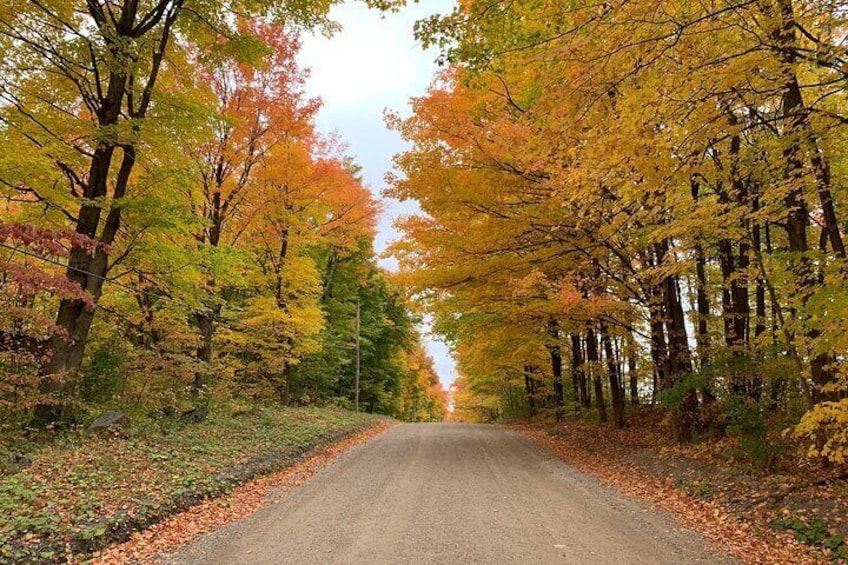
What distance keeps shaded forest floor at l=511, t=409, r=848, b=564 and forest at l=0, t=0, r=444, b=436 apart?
898cm

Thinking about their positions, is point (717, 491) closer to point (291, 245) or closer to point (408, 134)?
point (408, 134)

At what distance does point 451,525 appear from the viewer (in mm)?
5977

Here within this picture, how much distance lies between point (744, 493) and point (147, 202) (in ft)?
37.3

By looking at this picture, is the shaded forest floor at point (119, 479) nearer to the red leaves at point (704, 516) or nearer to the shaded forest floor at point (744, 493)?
the red leaves at point (704, 516)

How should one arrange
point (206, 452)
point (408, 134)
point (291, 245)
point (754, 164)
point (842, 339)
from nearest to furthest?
point (842, 339), point (754, 164), point (206, 452), point (408, 134), point (291, 245)

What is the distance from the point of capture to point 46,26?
871cm

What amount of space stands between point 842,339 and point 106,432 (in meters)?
11.1

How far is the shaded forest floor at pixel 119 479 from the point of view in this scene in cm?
496

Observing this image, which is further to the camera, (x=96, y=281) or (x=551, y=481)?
(x=96, y=281)

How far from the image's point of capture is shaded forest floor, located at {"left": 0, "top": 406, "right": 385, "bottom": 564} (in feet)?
16.3

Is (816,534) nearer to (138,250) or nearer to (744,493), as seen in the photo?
(744,493)

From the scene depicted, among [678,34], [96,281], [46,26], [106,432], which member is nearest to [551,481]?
[678,34]

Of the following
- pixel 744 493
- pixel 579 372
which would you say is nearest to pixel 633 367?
pixel 579 372

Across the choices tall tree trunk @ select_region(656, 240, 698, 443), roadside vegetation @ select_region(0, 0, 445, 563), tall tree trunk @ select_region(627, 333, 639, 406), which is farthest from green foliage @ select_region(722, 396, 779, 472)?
roadside vegetation @ select_region(0, 0, 445, 563)
